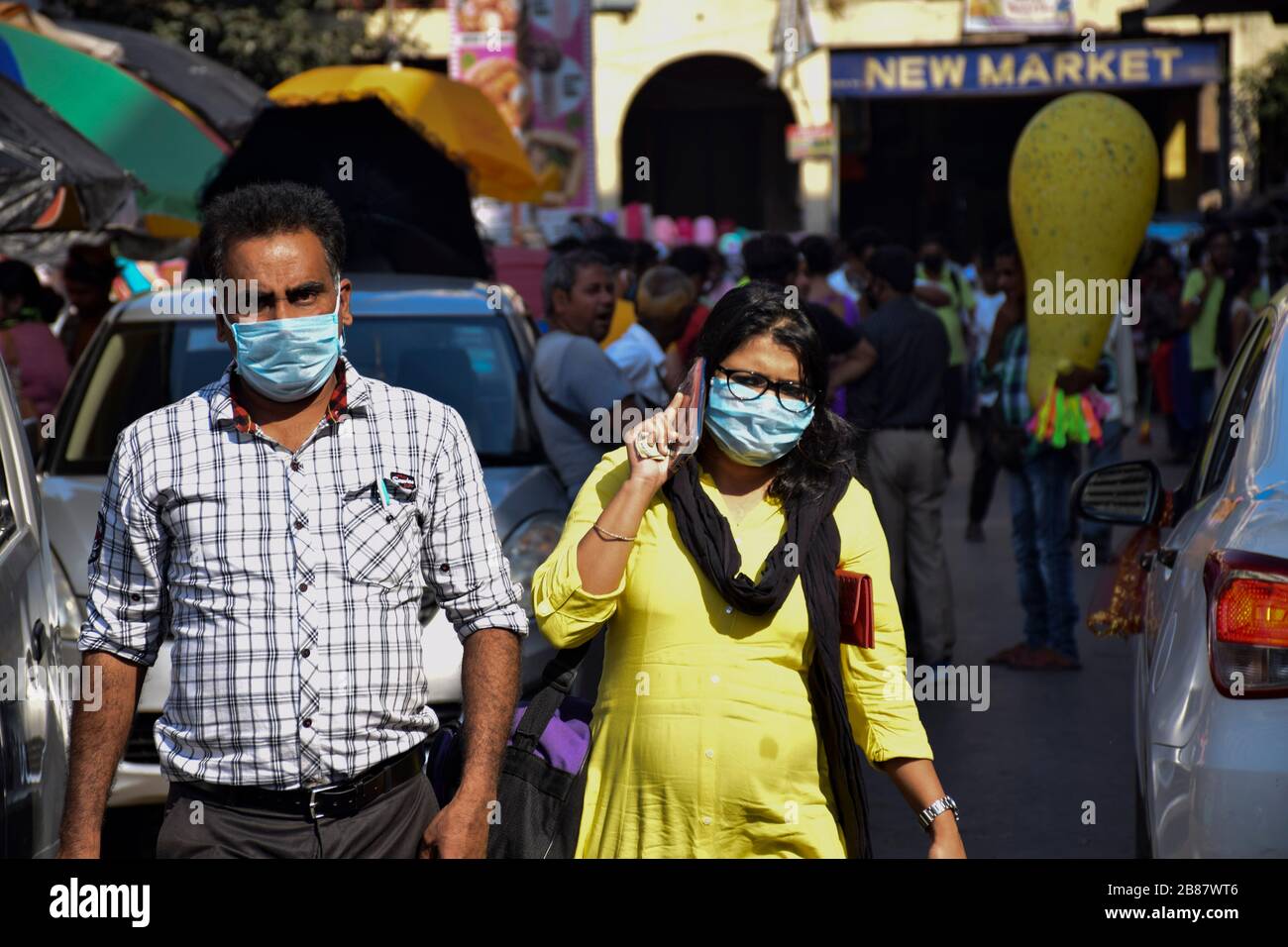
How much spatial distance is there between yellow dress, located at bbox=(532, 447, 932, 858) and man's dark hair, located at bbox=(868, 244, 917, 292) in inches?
223

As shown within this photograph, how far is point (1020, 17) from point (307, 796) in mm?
28634

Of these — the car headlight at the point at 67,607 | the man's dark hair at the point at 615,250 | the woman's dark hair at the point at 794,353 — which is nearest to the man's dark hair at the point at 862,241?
the man's dark hair at the point at 615,250

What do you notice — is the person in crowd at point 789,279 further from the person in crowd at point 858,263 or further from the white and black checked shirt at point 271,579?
the white and black checked shirt at point 271,579

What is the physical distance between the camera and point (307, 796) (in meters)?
2.96

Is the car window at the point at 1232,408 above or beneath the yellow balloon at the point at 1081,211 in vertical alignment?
beneath

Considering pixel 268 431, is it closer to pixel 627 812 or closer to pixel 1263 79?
pixel 627 812

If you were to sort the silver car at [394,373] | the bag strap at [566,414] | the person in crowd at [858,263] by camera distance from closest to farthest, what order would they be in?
the silver car at [394,373]
the bag strap at [566,414]
the person in crowd at [858,263]

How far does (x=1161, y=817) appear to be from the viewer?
3588 millimetres

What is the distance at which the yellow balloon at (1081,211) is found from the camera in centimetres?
755

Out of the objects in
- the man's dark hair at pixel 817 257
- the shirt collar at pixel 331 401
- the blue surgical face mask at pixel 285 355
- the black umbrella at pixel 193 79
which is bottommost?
the shirt collar at pixel 331 401

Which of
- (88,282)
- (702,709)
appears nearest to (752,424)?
(702,709)

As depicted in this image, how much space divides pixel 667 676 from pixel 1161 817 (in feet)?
3.86

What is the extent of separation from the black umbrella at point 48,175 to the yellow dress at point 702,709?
17.2 feet
